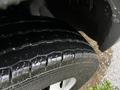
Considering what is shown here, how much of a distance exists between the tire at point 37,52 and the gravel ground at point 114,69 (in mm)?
1086

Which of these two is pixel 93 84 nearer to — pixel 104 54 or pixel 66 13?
pixel 104 54

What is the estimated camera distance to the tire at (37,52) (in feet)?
5.10

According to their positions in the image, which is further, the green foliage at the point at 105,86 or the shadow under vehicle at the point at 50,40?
the green foliage at the point at 105,86

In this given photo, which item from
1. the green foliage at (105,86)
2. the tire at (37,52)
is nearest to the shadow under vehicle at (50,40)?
the tire at (37,52)

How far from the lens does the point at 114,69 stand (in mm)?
3143

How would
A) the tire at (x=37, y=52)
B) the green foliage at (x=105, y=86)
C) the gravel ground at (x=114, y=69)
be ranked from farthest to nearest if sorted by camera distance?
1. the gravel ground at (x=114, y=69)
2. the green foliage at (x=105, y=86)
3. the tire at (x=37, y=52)

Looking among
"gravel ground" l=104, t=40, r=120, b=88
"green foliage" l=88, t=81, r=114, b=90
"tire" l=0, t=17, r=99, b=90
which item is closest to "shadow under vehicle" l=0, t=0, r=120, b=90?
"tire" l=0, t=17, r=99, b=90

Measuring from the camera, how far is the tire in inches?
61.2

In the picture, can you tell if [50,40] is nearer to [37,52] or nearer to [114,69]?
[37,52]

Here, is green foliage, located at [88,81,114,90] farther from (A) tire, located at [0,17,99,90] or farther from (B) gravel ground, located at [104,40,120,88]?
(A) tire, located at [0,17,99,90]

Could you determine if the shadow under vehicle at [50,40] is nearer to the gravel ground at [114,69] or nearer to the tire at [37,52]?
the tire at [37,52]

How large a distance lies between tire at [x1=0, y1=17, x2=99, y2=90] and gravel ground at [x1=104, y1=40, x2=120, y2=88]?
3.56 feet

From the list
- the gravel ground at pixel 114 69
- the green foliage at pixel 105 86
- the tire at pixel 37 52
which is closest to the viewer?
the tire at pixel 37 52

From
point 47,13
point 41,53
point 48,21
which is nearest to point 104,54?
point 47,13
